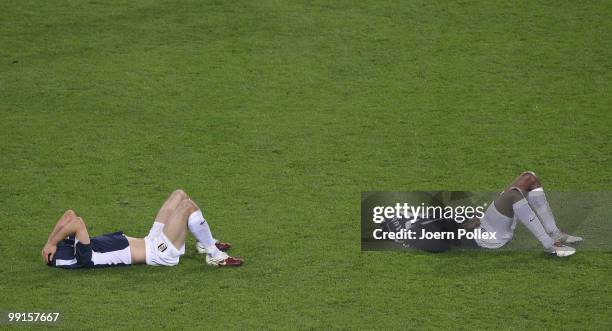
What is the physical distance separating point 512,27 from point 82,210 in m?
6.82

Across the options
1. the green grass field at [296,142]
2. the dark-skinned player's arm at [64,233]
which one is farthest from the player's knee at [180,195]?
the dark-skinned player's arm at [64,233]

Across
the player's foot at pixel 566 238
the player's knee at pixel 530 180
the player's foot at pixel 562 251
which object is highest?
the player's knee at pixel 530 180

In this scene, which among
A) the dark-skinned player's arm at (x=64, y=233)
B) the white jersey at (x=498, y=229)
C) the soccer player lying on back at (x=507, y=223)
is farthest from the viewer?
the white jersey at (x=498, y=229)

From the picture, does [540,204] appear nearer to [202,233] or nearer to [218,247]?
[218,247]

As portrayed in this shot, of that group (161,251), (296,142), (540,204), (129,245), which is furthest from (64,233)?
(540,204)

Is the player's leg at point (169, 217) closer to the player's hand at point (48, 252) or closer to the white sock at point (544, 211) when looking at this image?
the player's hand at point (48, 252)

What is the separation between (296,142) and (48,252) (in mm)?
3687

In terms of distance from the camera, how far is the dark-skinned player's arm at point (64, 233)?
363 inches

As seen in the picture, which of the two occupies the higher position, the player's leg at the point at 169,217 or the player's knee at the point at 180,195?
the player's knee at the point at 180,195

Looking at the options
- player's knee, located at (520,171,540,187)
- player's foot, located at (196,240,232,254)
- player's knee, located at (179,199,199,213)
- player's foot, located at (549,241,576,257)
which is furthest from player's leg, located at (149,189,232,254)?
player's foot, located at (549,241,576,257)

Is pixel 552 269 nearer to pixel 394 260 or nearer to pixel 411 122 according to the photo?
pixel 394 260

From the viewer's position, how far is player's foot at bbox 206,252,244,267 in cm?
933

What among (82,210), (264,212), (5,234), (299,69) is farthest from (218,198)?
(299,69)

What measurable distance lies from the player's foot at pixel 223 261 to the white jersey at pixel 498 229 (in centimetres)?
228
